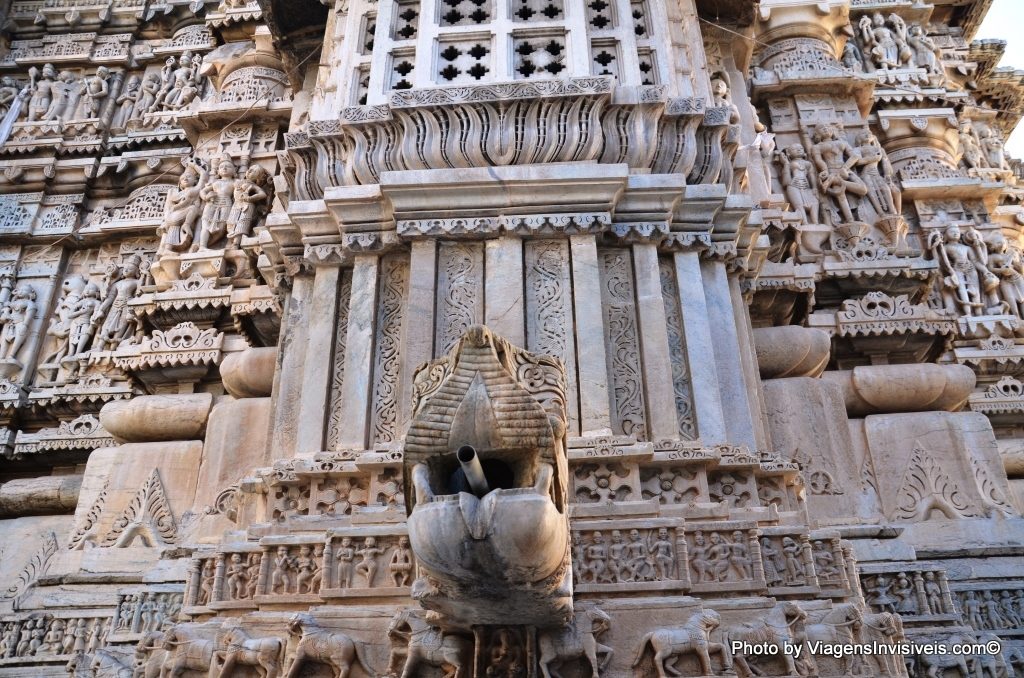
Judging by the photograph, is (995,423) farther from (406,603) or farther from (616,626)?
(406,603)

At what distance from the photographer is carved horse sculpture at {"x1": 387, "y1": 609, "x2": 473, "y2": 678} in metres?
4.65

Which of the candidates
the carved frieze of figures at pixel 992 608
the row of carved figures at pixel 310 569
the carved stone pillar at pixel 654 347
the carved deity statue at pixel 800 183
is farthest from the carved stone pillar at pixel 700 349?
the carved deity statue at pixel 800 183

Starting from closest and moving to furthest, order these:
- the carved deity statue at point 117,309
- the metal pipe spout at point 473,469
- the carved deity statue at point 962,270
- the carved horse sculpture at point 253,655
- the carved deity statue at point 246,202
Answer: the metal pipe spout at point 473,469, the carved horse sculpture at point 253,655, the carved deity statue at point 962,270, the carved deity statue at point 246,202, the carved deity statue at point 117,309

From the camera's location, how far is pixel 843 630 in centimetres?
518

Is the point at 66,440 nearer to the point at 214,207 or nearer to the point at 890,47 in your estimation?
the point at 214,207

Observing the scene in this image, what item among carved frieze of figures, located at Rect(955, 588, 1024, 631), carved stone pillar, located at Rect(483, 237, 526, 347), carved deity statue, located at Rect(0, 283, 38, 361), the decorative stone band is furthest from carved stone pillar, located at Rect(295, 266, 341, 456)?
carved deity statue, located at Rect(0, 283, 38, 361)

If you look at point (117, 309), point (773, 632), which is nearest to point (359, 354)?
point (773, 632)

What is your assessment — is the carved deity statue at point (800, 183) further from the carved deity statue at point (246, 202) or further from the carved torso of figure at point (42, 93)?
the carved torso of figure at point (42, 93)

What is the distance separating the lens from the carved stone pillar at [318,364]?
7.00m

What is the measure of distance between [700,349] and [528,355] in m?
2.75

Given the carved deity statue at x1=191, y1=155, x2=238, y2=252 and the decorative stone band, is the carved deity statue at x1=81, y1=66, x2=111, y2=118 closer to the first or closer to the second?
the carved deity statue at x1=191, y1=155, x2=238, y2=252

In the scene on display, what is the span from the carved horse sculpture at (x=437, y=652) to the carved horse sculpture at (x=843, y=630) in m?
2.24

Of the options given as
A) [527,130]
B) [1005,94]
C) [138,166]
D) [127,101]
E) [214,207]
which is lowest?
[527,130]

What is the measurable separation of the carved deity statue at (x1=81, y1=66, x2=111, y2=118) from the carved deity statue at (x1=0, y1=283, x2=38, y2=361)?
4.19 metres
